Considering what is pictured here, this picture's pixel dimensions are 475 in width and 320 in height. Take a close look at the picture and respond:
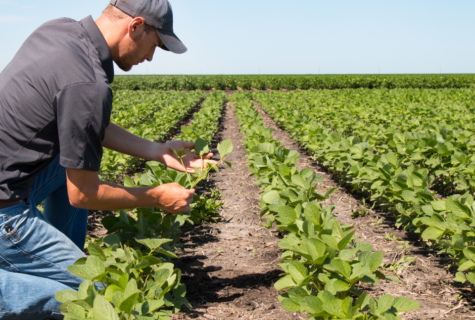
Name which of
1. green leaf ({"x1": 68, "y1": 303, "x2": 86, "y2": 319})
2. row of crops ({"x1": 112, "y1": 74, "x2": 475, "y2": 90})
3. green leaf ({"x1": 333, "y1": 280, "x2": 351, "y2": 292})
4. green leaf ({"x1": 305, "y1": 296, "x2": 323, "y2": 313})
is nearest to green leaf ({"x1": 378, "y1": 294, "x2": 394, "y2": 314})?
green leaf ({"x1": 333, "y1": 280, "x2": 351, "y2": 292})

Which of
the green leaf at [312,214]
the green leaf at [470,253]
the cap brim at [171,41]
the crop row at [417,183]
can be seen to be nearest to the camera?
the cap brim at [171,41]

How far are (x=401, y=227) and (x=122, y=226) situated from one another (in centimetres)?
303

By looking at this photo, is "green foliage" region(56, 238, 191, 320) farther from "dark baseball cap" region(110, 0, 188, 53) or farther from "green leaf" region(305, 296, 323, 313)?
"dark baseball cap" region(110, 0, 188, 53)

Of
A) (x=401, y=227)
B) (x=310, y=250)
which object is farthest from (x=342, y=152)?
(x=310, y=250)

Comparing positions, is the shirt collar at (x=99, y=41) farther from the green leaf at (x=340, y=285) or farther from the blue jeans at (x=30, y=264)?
the green leaf at (x=340, y=285)

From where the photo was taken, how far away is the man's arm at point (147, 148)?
2.36 m

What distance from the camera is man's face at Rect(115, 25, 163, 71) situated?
1832mm

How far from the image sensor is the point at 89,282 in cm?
158

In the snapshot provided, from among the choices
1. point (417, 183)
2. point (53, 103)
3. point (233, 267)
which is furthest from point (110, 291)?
point (417, 183)

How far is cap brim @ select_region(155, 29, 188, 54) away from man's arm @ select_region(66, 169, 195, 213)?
737mm

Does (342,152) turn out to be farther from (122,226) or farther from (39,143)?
(39,143)

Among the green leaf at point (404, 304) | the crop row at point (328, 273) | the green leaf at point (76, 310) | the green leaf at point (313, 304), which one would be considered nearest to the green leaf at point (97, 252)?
the green leaf at point (76, 310)

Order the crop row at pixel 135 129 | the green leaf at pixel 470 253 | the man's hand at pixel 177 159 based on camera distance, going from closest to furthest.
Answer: the green leaf at pixel 470 253 < the man's hand at pixel 177 159 < the crop row at pixel 135 129

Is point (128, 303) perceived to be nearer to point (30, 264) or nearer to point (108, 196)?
point (108, 196)
